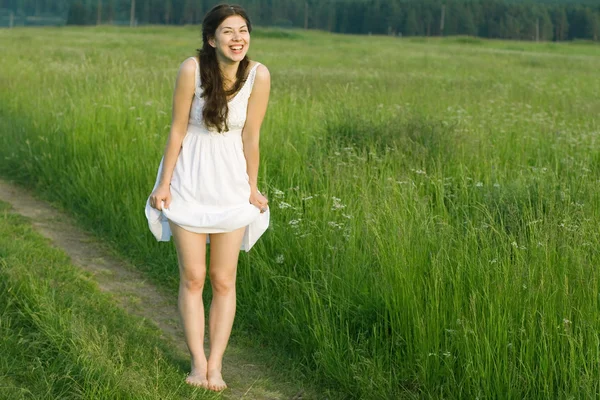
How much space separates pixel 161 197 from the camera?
178 inches

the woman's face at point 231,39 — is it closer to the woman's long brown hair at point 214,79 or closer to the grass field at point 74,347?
the woman's long brown hair at point 214,79

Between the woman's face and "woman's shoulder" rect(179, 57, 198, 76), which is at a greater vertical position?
the woman's face

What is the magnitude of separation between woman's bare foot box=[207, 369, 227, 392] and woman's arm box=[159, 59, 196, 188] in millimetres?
991

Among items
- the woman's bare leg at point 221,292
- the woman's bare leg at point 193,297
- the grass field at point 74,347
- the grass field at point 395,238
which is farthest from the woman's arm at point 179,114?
the grass field at point 395,238

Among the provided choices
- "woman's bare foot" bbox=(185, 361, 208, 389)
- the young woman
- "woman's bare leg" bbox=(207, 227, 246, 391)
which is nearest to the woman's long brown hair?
the young woman

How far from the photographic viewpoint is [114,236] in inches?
301

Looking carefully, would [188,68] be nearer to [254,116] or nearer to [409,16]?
[254,116]

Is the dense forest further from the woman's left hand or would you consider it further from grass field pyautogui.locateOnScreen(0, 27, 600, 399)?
the woman's left hand

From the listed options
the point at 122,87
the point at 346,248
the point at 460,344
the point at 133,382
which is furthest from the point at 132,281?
the point at 122,87

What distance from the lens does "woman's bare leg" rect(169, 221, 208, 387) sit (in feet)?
15.0

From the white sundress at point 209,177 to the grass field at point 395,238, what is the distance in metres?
0.89

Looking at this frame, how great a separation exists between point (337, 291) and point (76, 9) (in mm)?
131223

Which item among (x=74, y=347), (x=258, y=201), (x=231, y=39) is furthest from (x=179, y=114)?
(x=74, y=347)

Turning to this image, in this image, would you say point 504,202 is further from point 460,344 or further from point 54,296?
point 54,296
